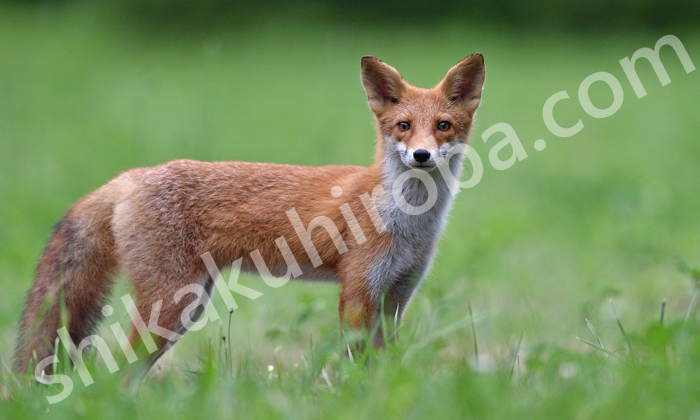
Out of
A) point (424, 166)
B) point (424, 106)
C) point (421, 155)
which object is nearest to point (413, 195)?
point (424, 166)

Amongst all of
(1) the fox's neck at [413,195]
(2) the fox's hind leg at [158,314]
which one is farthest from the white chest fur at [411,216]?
(2) the fox's hind leg at [158,314]

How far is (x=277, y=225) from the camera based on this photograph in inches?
176

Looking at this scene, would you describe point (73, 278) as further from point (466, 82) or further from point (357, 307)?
point (466, 82)

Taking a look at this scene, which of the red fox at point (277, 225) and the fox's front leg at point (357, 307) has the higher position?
the red fox at point (277, 225)

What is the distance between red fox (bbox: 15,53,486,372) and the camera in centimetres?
415

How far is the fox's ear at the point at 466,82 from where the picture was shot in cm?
449

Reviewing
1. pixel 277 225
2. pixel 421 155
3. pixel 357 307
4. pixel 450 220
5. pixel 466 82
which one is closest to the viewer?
pixel 421 155

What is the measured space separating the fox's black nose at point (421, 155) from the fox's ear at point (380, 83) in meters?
0.73

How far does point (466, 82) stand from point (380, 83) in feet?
2.04

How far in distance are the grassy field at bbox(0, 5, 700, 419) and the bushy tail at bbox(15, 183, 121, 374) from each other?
0.28 m

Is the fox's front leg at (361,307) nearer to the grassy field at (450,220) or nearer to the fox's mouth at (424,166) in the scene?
the grassy field at (450,220)

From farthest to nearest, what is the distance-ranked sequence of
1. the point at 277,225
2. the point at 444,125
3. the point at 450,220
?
the point at 450,220 < the point at 277,225 < the point at 444,125

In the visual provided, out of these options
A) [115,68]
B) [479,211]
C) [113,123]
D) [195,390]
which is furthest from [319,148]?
[115,68]

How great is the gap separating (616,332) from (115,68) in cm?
1599
